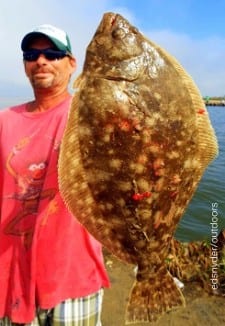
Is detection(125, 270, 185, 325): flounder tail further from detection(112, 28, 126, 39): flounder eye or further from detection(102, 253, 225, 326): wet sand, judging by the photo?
detection(102, 253, 225, 326): wet sand

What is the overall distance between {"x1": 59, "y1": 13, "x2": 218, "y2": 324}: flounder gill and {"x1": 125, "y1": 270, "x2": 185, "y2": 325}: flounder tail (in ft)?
1.29

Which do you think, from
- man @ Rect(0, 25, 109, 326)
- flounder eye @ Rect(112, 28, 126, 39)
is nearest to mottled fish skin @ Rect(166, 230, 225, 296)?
man @ Rect(0, 25, 109, 326)

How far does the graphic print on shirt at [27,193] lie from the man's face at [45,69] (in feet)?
1.42

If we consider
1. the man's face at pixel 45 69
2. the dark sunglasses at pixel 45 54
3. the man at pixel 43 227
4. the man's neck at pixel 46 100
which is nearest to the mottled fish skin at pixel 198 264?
the man at pixel 43 227

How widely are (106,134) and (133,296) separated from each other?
3.94 feet

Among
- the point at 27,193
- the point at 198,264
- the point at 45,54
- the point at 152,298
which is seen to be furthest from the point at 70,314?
the point at 198,264

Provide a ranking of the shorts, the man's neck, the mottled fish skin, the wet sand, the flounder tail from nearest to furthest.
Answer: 1. the flounder tail
2. the shorts
3. the man's neck
4. the wet sand
5. the mottled fish skin

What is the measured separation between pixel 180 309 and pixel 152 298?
446 centimetres

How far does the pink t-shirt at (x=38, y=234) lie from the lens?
3.10m

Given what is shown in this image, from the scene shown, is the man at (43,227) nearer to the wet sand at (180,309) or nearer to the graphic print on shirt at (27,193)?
the graphic print on shirt at (27,193)

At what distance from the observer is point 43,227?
310 cm

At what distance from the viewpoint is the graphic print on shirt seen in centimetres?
313

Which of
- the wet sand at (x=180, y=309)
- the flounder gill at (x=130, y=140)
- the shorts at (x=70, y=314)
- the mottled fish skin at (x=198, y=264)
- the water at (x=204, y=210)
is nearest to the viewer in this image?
the flounder gill at (x=130, y=140)

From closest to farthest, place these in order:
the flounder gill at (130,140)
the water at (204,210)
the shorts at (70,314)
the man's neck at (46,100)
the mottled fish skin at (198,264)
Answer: the flounder gill at (130,140) → the shorts at (70,314) → the man's neck at (46,100) → the mottled fish skin at (198,264) → the water at (204,210)
